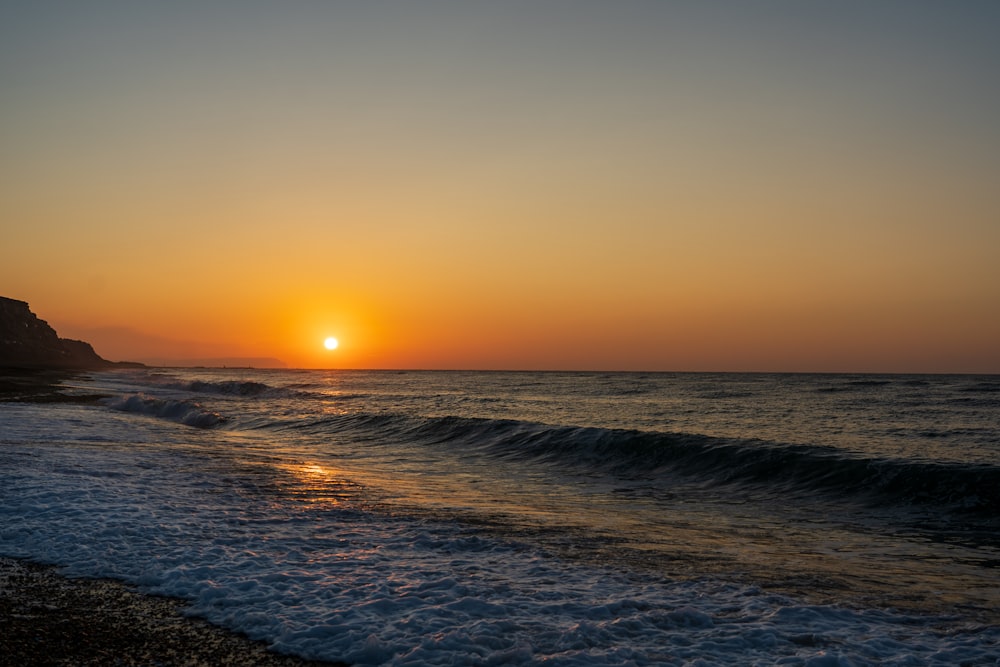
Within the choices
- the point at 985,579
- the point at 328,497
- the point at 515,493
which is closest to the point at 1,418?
the point at 328,497

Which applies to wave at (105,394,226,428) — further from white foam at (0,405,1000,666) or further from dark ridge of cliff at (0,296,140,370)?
dark ridge of cliff at (0,296,140,370)

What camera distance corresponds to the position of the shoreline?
5.45 metres

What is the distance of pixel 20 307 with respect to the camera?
373 feet

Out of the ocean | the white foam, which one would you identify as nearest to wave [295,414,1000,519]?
the ocean

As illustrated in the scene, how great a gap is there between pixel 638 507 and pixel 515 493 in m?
2.73

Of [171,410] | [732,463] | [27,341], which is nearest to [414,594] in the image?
[732,463]

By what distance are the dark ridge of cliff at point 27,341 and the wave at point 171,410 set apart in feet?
234

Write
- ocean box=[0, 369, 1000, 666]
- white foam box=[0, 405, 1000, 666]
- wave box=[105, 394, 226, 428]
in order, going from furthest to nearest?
wave box=[105, 394, 226, 428], ocean box=[0, 369, 1000, 666], white foam box=[0, 405, 1000, 666]

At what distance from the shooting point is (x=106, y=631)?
236 inches

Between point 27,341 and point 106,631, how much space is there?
12966 cm

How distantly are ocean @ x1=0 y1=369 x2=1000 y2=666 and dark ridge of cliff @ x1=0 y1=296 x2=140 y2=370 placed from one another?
100 m

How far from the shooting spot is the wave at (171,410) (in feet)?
104

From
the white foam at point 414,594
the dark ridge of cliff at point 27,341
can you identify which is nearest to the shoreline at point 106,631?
the white foam at point 414,594

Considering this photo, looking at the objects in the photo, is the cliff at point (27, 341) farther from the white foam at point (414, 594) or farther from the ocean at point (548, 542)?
the white foam at point (414, 594)
